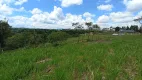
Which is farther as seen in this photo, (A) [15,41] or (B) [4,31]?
(A) [15,41]

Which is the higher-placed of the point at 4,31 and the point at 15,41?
the point at 4,31

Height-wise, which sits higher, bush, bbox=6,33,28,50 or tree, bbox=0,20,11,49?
tree, bbox=0,20,11,49

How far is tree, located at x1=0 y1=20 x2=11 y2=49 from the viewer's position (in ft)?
173

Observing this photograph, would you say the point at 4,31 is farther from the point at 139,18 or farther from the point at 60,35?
the point at 139,18

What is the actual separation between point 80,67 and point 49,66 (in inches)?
34.0

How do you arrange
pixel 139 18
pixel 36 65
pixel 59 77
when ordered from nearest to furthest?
pixel 59 77 → pixel 36 65 → pixel 139 18

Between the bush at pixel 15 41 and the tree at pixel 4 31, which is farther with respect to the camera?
the bush at pixel 15 41

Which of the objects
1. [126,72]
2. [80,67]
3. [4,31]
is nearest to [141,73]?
[126,72]

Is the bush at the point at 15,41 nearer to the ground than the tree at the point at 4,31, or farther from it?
nearer to the ground

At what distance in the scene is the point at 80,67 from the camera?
452 centimetres

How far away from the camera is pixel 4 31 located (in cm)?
5362

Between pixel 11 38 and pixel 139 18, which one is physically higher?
pixel 139 18

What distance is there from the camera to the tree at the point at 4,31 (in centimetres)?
5259

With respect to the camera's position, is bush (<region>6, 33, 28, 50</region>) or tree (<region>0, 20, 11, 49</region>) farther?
bush (<region>6, 33, 28, 50</region>)
